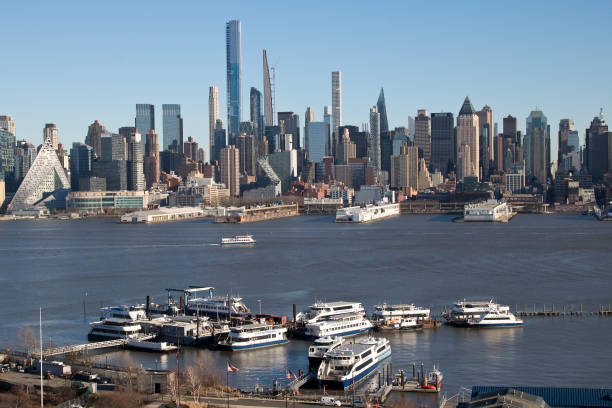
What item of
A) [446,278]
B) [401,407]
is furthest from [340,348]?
[446,278]

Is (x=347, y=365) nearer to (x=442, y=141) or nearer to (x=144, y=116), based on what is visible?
(x=442, y=141)

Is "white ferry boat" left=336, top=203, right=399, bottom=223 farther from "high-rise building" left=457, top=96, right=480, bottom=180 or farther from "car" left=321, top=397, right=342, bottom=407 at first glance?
"high-rise building" left=457, top=96, right=480, bottom=180

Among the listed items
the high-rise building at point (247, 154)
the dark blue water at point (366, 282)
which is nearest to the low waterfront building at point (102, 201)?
the dark blue water at point (366, 282)

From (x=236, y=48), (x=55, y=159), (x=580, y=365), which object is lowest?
(x=580, y=365)

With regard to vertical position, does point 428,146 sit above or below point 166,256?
above

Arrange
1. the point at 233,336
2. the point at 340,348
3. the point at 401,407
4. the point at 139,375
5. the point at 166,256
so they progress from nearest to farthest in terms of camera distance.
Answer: the point at 401,407 → the point at 139,375 → the point at 340,348 → the point at 233,336 → the point at 166,256

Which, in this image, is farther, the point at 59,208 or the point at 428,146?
the point at 428,146

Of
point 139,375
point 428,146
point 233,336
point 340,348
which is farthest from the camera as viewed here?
point 428,146

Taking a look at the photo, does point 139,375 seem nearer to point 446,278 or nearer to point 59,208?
point 446,278
